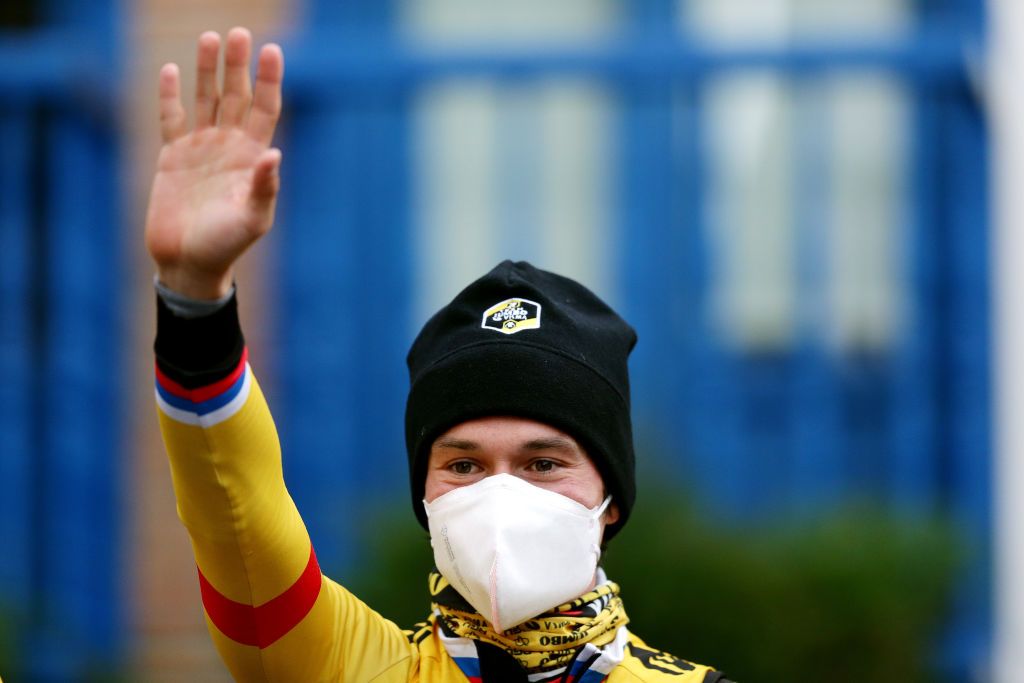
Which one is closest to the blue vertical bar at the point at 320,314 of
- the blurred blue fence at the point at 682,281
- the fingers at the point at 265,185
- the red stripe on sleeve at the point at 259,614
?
the blurred blue fence at the point at 682,281

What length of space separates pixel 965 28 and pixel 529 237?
2129 mm

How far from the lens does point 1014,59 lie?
652 centimetres

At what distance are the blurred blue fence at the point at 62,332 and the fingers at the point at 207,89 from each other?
13.9ft

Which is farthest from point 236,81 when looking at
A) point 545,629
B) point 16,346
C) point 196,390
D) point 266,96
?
point 16,346

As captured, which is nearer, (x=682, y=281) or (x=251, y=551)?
(x=251, y=551)

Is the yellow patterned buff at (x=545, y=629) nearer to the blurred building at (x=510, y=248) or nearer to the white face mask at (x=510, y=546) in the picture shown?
the white face mask at (x=510, y=546)

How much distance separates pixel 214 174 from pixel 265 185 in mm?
141

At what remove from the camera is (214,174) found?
2541mm

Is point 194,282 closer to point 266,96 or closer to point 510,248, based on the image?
point 266,96

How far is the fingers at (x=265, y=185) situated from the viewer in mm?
2430

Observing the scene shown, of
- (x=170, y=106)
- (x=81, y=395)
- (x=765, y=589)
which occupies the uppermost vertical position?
(x=170, y=106)

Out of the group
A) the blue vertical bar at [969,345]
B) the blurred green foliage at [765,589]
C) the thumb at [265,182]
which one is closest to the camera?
the thumb at [265,182]

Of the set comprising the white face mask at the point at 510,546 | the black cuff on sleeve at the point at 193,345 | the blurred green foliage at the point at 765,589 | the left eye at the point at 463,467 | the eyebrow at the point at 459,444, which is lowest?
the blurred green foliage at the point at 765,589

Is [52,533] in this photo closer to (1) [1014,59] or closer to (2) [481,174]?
(2) [481,174]
